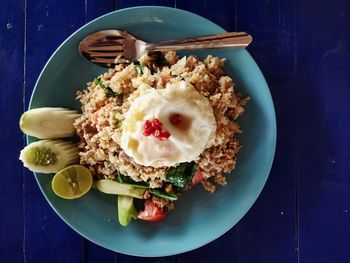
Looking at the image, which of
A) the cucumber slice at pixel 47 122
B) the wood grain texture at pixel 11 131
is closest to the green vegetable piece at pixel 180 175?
the cucumber slice at pixel 47 122

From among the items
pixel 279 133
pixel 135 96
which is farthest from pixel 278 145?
pixel 135 96

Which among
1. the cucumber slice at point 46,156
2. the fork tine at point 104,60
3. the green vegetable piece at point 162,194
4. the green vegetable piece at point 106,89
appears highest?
the fork tine at point 104,60

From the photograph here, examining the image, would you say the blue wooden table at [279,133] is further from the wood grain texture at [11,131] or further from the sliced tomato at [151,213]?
the sliced tomato at [151,213]

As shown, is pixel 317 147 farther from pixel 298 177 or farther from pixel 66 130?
pixel 66 130

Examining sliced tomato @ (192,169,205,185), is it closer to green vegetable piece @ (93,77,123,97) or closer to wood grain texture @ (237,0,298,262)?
wood grain texture @ (237,0,298,262)

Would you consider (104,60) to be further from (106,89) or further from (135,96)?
(135,96)

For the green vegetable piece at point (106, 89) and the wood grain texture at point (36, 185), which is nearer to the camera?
the green vegetable piece at point (106, 89)

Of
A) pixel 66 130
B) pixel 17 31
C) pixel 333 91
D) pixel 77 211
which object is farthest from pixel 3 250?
pixel 333 91
